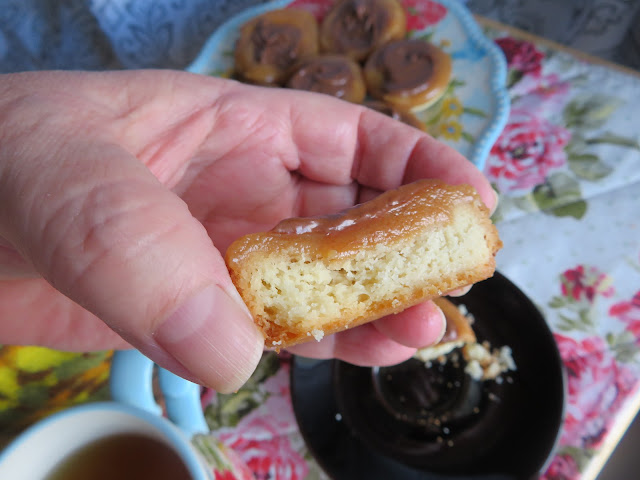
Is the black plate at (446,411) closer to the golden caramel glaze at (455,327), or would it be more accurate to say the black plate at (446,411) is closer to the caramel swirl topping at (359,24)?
the golden caramel glaze at (455,327)

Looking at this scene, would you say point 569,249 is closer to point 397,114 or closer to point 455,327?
point 455,327

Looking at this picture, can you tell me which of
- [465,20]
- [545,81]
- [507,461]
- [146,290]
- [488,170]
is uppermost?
[146,290]

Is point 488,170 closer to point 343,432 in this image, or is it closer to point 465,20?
point 465,20

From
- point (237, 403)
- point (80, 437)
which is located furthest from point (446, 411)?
point (80, 437)

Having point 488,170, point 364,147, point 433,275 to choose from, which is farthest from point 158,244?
point 488,170

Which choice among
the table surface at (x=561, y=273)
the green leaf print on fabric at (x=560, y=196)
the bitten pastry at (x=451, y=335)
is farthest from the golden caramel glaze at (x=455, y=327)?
the green leaf print on fabric at (x=560, y=196)
